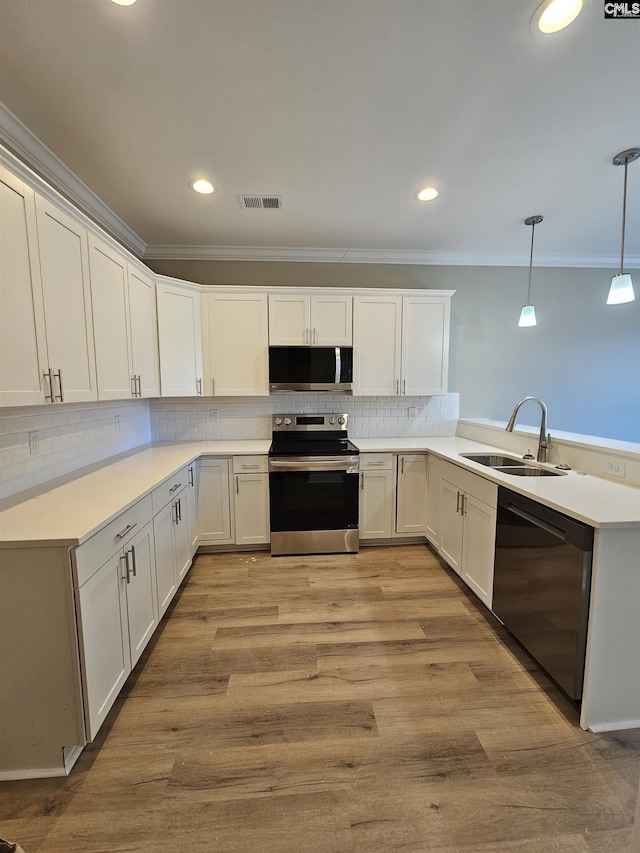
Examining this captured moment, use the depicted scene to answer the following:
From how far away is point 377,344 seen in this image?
3266 millimetres

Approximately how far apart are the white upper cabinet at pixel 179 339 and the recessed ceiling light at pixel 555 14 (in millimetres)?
2688

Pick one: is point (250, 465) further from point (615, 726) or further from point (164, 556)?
point (615, 726)

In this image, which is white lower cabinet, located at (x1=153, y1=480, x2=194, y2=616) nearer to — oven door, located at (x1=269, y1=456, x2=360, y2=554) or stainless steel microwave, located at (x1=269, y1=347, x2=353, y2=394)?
oven door, located at (x1=269, y1=456, x2=360, y2=554)

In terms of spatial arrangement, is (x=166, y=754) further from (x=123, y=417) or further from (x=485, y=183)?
(x=485, y=183)

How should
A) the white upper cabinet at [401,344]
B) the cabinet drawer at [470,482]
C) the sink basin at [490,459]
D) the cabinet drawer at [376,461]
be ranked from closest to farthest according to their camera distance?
the cabinet drawer at [470,482] < the sink basin at [490,459] < the cabinet drawer at [376,461] < the white upper cabinet at [401,344]

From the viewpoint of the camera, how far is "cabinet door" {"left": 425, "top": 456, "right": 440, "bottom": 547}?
114 inches

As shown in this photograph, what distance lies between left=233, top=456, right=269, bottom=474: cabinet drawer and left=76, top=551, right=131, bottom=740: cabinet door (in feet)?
4.63

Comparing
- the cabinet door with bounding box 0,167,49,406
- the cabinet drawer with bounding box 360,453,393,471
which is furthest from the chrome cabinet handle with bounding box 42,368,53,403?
the cabinet drawer with bounding box 360,453,393,471

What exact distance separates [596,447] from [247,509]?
2600 mm

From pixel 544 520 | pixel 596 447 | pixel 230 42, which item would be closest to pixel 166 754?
pixel 544 520

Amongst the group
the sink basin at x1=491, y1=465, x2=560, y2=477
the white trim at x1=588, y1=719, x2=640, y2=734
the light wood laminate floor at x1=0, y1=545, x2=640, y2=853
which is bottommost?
the light wood laminate floor at x1=0, y1=545, x2=640, y2=853

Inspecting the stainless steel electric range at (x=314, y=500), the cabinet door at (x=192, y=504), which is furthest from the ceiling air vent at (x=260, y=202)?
the cabinet door at (x=192, y=504)

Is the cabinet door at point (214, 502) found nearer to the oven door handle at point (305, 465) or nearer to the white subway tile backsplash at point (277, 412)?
the oven door handle at point (305, 465)

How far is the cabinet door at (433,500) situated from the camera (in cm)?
290
